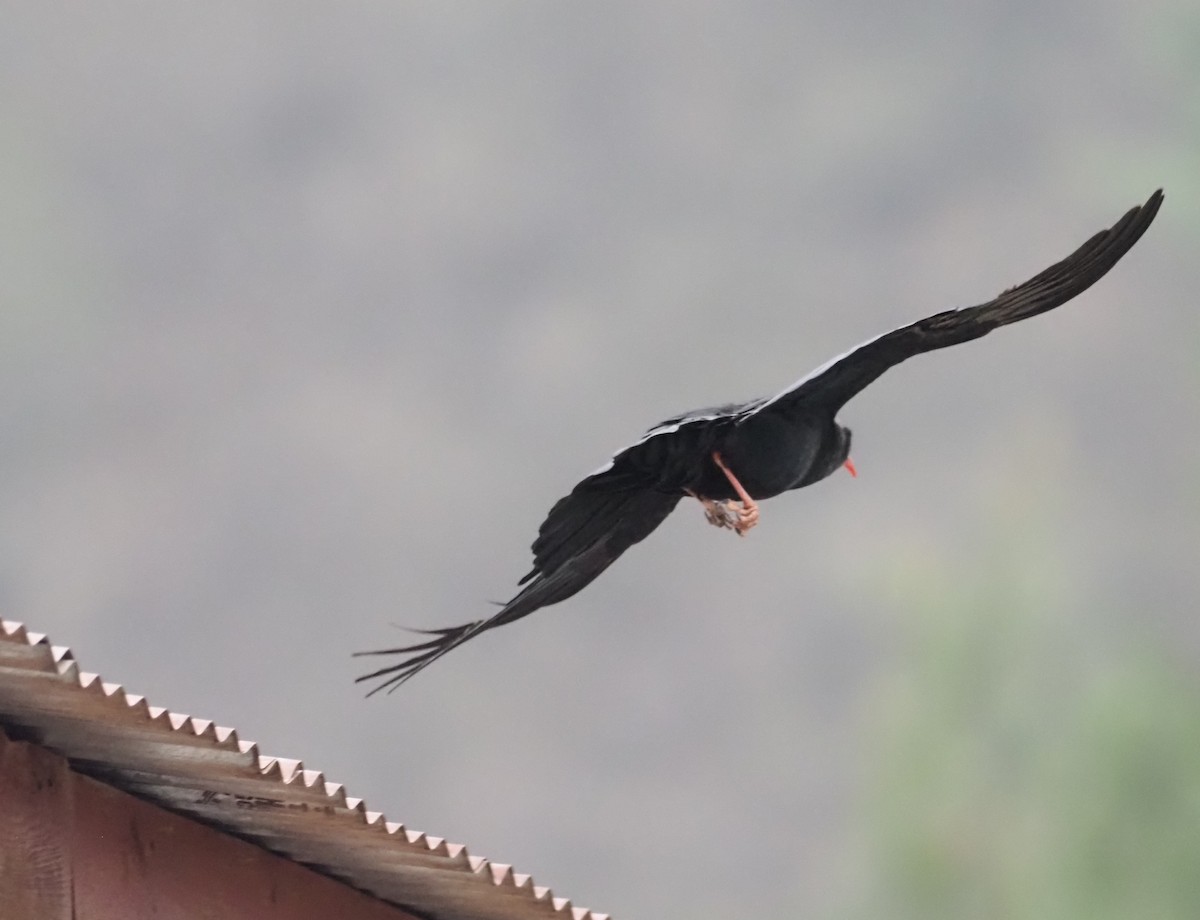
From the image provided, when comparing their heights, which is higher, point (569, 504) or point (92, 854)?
point (569, 504)

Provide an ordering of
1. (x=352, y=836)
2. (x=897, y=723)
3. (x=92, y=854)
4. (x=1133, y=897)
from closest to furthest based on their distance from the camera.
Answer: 1. (x=92, y=854)
2. (x=352, y=836)
3. (x=1133, y=897)
4. (x=897, y=723)

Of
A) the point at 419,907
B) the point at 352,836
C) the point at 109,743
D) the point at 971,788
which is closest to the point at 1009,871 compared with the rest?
the point at 971,788

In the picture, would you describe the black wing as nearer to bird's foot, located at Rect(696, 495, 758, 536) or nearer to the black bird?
the black bird

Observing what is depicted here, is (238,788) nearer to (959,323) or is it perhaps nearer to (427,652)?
(427,652)

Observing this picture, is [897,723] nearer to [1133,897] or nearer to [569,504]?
[1133,897]

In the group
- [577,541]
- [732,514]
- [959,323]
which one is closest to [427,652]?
[577,541]
